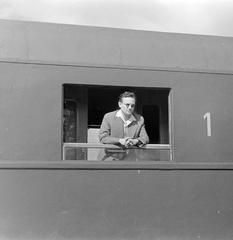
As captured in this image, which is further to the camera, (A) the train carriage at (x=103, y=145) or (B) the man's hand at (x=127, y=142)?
(B) the man's hand at (x=127, y=142)

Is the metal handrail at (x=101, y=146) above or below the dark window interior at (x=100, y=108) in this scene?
below

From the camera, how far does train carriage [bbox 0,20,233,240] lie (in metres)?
4.50

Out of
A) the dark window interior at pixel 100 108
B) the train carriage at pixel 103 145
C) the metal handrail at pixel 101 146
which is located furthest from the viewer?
the dark window interior at pixel 100 108

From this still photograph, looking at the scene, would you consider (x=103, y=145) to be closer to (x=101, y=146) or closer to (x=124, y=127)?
(x=101, y=146)

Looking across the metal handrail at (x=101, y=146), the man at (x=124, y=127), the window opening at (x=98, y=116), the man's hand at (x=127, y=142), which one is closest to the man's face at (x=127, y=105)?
the man at (x=124, y=127)

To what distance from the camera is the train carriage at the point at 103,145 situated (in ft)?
14.8

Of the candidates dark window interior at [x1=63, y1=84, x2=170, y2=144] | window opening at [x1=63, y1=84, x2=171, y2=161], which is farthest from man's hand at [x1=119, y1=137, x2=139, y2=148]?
dark window interior at [x1=63, y1=84, x2=170, y2=144]

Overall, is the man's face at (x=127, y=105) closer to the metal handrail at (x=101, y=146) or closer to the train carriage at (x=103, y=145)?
the train carriage at (x=103, y=145)

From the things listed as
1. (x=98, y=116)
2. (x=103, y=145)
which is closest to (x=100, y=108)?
(x=98, y=116)

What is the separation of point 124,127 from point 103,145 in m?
0.31

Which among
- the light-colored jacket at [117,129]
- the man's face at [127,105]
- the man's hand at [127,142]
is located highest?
the man's face at [127,105]

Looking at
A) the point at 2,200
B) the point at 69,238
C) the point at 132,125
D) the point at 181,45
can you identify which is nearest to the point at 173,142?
the point at 132,125

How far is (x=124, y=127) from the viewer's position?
486 centimetres

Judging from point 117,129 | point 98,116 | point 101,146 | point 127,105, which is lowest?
point 101,146
